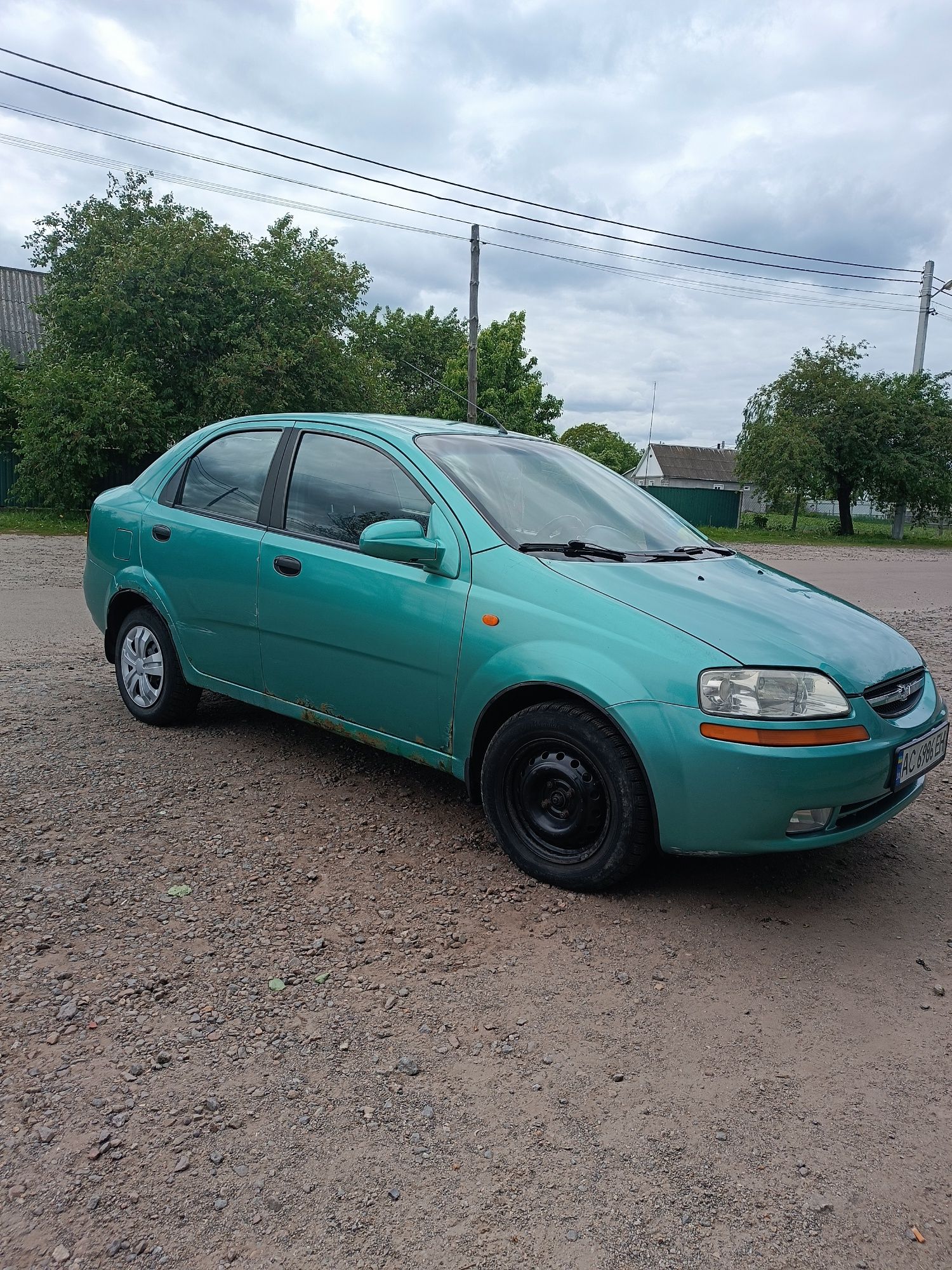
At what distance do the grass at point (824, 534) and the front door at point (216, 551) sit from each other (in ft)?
69.8

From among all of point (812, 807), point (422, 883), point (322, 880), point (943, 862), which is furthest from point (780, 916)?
point (322, 880)

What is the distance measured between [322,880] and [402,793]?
949 mm

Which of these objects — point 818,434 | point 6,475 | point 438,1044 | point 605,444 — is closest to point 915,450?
point 818,434

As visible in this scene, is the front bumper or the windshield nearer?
the front bumper

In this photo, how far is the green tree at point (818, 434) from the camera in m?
32.3

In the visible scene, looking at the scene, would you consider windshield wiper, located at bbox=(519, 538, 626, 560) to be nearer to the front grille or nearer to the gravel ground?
the front grille

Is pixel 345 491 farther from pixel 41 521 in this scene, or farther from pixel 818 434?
pixel 818 434

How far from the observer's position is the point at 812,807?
3109 mm

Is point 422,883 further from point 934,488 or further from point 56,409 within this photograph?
point 934,488

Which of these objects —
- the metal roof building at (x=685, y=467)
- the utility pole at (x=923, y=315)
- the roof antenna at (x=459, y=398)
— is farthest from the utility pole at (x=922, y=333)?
the metal roof building at (x=685, y=467)

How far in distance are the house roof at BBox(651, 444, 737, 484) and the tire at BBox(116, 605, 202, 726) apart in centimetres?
7923

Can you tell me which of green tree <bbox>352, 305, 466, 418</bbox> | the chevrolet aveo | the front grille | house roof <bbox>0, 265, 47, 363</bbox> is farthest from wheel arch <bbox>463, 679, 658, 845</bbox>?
green tree <bbox>352, 305, 466, 418</bbox>

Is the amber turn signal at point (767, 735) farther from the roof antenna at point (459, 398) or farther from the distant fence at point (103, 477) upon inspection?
the distant fence at point (103, 477)

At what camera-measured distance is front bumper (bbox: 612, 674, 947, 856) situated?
3.04 m
